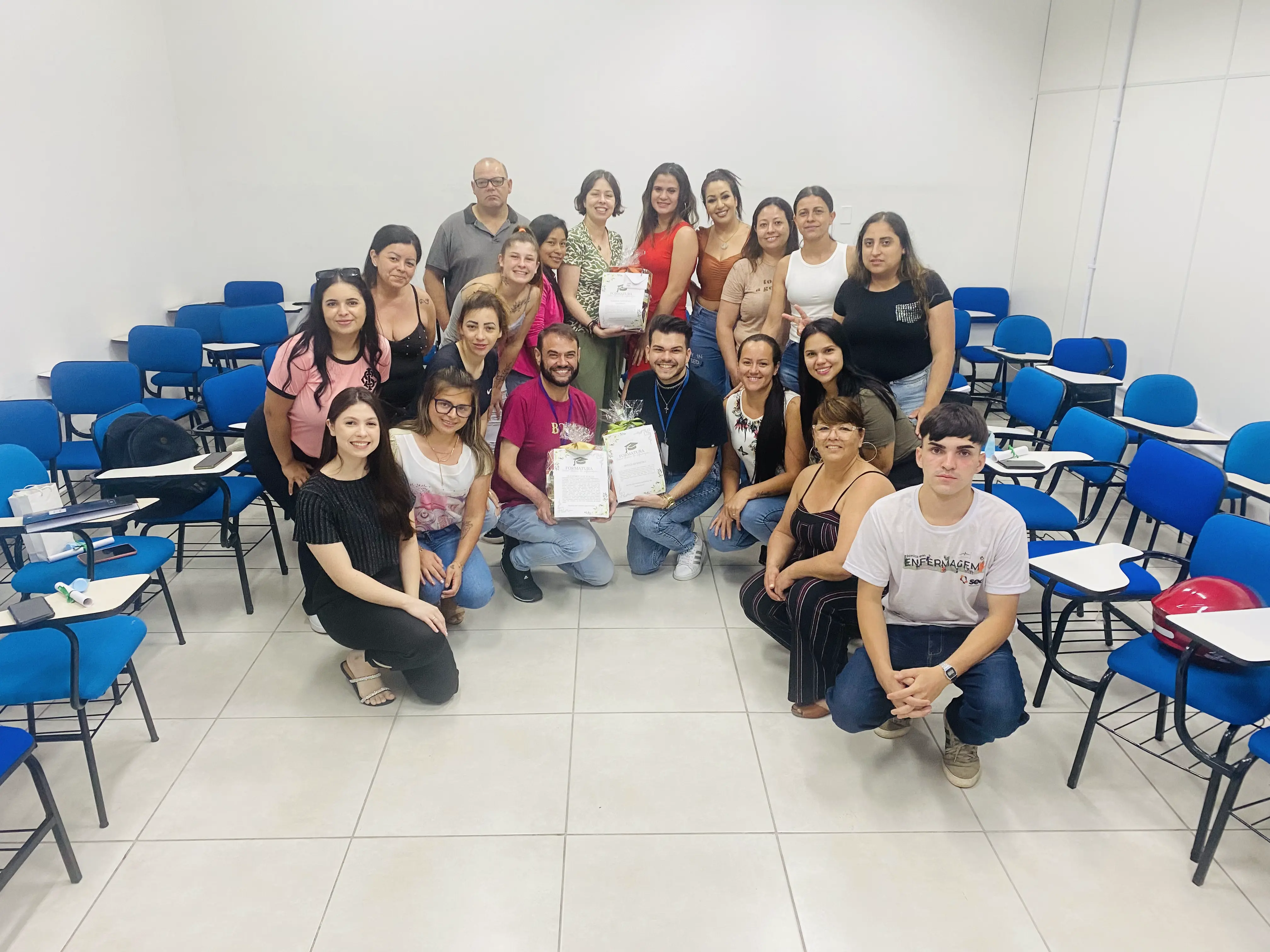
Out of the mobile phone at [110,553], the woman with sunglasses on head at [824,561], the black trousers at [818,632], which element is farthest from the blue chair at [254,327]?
the black trousers at [818,632]

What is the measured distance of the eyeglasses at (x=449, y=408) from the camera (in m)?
3.14

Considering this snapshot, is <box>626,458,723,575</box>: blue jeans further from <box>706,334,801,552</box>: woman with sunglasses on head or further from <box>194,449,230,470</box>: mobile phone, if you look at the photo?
<box>194,449,230,470</box>: mobile phone

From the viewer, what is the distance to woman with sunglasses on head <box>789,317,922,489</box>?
3346 millimetres

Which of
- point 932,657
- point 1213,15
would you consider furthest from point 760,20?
point 932,657

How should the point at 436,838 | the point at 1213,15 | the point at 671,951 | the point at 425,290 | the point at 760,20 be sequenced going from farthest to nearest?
the point at 760,20, the point at 1213,15, the point at 425,290, the point at 436,838, the point at 671,951

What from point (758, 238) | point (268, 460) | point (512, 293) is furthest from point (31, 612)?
point (758, 238)

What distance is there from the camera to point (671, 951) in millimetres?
2119

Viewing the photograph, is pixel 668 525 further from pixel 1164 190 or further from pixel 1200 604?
pixel 1164 190

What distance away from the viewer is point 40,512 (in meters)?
3.18

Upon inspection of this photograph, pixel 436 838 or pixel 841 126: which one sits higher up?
pixel 841 126

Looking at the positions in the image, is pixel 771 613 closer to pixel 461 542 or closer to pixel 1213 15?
pixel 461 542

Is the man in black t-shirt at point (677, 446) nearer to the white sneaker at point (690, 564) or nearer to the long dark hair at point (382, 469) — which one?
the white sneaker at point (690, 564)

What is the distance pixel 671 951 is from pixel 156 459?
321 cm

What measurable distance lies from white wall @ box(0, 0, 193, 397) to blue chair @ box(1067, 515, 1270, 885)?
609 cm
